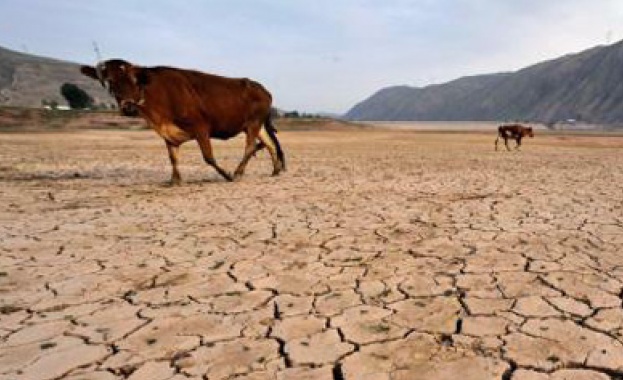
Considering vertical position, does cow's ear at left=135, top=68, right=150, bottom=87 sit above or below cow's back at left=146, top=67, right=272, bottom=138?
above

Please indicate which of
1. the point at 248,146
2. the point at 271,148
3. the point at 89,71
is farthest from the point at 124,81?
the point at 271,148

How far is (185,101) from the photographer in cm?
961

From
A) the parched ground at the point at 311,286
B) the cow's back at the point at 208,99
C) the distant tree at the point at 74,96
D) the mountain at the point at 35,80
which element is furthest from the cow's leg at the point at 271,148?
the mountain at the point at 35,80

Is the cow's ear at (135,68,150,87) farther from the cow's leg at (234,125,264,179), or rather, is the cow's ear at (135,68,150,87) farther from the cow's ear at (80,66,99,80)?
the cow's leg at (234,125,264,179)

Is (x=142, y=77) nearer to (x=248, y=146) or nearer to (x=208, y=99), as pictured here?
(x=208, y=99)

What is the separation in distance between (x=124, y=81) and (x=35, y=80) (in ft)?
446

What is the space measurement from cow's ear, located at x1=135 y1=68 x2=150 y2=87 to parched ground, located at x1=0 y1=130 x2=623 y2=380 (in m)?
1.87

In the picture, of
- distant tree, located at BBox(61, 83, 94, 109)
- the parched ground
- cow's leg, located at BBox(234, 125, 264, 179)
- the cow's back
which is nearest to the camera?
the parched ground

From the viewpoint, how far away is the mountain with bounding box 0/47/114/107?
116 meters

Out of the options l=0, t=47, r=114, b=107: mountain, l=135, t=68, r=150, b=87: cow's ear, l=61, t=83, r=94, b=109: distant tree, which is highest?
l=0, t=47, r=114, b=107: mountain

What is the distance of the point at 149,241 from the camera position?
19.7ft

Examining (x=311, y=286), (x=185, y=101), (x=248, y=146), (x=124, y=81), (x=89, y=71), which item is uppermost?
(x=89, y=71)

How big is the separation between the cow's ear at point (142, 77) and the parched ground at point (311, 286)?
73.8 inches

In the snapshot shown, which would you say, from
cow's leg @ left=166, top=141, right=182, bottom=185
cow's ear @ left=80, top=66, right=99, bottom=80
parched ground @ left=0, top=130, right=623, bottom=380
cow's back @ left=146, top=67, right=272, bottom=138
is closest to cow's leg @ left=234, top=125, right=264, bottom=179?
cow's back @ left=146, top=67, right=272, bottom=138
